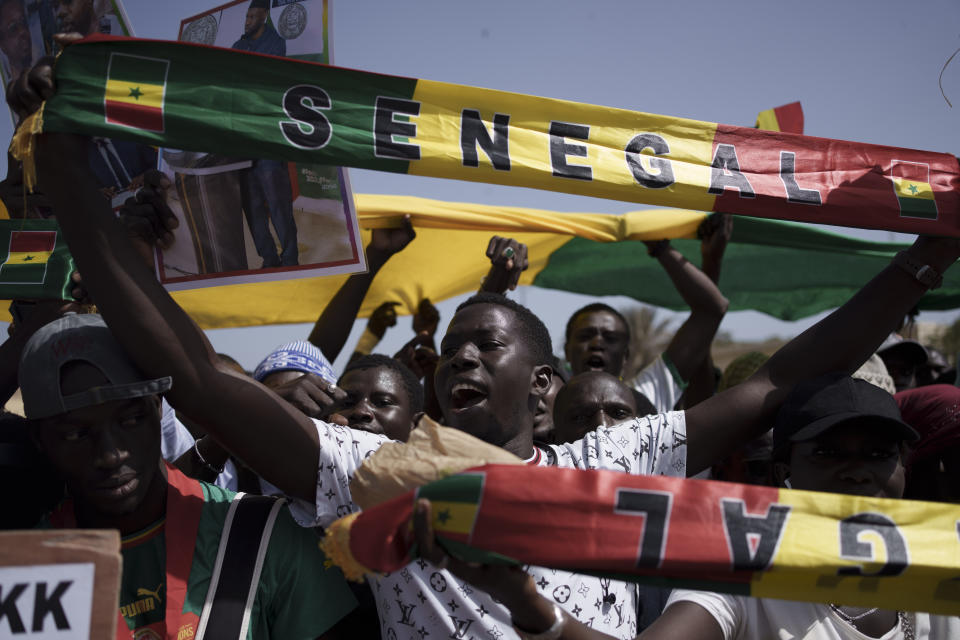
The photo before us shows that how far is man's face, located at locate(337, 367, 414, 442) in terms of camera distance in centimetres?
375

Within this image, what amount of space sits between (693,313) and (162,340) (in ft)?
11.1

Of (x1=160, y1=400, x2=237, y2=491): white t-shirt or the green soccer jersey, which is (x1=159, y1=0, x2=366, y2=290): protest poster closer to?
the green soccer jersey

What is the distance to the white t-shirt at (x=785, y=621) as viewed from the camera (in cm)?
223

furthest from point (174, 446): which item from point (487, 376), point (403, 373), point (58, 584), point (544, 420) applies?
point (58, 584)

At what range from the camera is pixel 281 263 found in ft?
9.45

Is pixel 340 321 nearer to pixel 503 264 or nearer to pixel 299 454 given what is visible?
pixel 503 264

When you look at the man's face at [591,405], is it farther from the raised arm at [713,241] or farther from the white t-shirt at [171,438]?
the white t-shirt at [171,438]

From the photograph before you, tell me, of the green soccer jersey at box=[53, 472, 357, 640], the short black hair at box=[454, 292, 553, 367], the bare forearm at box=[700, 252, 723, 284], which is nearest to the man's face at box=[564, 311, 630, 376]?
the bare forearm at box=[700, 252, 723, 284]

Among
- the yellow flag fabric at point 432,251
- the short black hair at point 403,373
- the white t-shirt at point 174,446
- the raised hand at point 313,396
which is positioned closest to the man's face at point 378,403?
the short black hair at point 403,373

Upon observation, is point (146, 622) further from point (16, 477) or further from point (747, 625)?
point (747, 625)

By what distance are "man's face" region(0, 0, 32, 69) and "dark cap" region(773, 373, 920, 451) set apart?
3.00 metres

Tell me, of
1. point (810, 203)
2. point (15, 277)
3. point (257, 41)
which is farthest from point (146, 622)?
point (810, 203)

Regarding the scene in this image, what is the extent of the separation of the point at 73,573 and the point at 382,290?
415 centimetres

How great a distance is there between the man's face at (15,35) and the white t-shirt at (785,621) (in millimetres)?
2991
